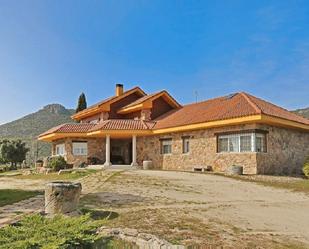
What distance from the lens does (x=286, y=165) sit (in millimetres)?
22688

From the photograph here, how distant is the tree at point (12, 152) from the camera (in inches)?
1673

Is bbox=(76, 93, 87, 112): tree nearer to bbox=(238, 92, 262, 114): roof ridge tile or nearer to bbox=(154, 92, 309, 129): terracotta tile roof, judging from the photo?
bbox=(154, 92, 309, 129): terracotta tile roof

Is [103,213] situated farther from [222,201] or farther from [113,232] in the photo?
[222,201]

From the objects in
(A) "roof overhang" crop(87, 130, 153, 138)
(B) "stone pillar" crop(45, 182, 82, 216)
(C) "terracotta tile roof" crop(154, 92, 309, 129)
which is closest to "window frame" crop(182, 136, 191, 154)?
(C) "terracotta tile roof" crop(154, 92, 309, 129)

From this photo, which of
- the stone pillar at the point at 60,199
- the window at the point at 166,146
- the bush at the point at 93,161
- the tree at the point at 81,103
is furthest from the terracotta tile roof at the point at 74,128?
the stone pillar at the point at 60,199

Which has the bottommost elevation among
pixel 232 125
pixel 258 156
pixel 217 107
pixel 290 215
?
pixel 290 215

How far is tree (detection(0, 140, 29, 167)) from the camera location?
139ft

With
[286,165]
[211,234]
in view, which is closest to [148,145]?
[286,165]

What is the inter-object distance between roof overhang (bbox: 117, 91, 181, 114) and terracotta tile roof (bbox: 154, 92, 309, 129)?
150cm

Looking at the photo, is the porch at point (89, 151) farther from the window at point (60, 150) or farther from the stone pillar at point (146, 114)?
the stone pillar at point (146, 114)

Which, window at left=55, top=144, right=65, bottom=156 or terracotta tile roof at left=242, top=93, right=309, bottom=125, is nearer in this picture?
terracotta tile roof at left=242, top=93, right=309, bottom=125

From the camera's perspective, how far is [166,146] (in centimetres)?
2658

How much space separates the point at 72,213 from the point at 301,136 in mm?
20824

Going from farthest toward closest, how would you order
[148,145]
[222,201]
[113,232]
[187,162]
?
[148,145] → [187,162] → [222,201] → [113,232]
